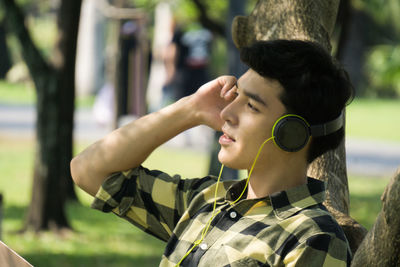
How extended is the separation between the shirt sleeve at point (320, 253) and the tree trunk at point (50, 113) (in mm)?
5130

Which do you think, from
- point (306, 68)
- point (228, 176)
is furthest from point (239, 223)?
point (228, 176)

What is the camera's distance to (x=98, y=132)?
15422mm

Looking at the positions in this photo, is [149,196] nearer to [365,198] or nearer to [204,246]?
[204,246]

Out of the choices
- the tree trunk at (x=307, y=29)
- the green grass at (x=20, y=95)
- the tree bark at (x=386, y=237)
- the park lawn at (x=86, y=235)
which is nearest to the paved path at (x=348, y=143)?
the park lawn at (x=86, y=235)

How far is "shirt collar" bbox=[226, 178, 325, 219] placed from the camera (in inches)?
85.7

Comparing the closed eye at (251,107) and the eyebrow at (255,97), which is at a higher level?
the eyebrow at (255,97)

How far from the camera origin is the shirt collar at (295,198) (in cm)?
218

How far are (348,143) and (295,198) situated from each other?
44.9ft

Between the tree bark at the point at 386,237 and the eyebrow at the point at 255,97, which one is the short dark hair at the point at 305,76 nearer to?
the eyebrow at the point at 255,97

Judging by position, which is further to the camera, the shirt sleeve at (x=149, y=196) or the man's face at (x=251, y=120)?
the shirt sleeve at (x=149, y=196)

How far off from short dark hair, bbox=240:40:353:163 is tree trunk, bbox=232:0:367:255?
24.4 inches

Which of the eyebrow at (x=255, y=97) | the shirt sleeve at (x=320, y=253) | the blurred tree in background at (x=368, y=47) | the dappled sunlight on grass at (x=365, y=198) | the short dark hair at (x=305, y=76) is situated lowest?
the blurred tree in background at (x=368, y=47)

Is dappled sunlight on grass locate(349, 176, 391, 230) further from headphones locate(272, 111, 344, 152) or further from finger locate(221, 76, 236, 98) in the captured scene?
headphones locate(272, 111, 344, 152)

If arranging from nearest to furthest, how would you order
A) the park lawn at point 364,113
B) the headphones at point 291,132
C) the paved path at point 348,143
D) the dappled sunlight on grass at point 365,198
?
the headphones at point 291,132, the dappled sunlight on grass at point 365,198, the paved path at point 348,143, the park lawn at point 364,113
